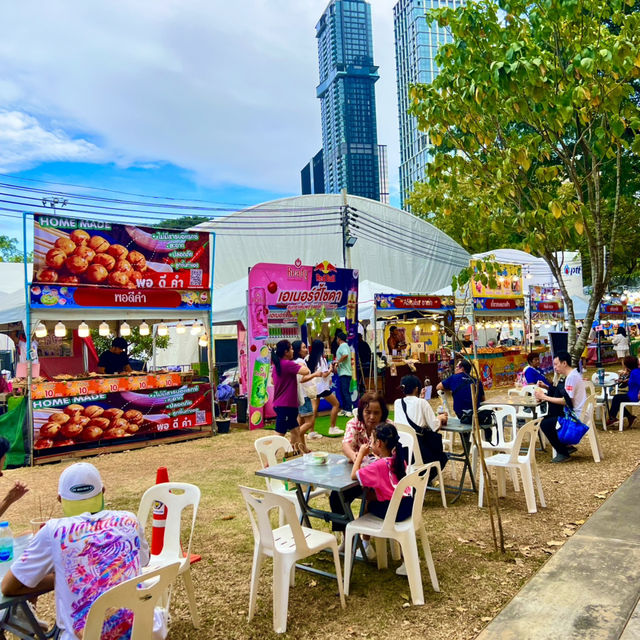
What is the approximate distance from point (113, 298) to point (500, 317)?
1169 cm

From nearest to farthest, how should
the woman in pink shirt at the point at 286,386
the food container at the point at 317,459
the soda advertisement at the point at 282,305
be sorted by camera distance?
the food container at the point at 317,459, the woman in pink shirt at the point at 286,386, the soda advertisement at the point at 282,305

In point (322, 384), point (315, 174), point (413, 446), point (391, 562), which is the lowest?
point (391, 562)

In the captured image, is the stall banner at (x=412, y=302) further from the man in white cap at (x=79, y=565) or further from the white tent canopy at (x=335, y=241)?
the man in white cap at (x=79, y=565)

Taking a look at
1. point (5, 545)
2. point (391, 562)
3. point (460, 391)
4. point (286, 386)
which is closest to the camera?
point (5, 545)

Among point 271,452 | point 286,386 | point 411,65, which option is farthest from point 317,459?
point 411,65

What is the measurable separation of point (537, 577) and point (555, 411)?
3676 millimetres

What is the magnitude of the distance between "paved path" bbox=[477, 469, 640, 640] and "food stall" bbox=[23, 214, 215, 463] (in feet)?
23.9

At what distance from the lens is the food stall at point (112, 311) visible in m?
8.56

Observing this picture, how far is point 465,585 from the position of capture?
3.79m

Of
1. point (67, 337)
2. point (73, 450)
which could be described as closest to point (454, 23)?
point (73, 450)

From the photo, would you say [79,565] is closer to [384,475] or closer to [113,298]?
[384,475]

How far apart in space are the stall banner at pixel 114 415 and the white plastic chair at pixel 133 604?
707cm

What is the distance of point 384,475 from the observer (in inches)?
147

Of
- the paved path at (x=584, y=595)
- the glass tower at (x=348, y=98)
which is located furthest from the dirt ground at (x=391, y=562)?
the glass tower at (x=348, y=98)
